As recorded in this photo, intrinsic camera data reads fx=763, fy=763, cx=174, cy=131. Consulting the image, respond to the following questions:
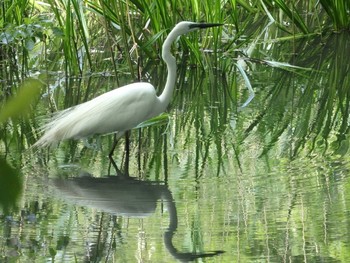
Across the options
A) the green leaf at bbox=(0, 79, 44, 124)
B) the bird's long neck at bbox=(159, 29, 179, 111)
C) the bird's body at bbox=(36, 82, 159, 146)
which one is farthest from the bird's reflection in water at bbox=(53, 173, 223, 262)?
the green leaf at bbox=(0, 79, 44, 124)

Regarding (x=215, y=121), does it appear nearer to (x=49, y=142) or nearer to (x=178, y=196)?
(x=49, y=142)

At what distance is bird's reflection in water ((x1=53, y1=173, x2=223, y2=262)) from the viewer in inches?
145

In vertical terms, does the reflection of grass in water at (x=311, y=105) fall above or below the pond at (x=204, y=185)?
above

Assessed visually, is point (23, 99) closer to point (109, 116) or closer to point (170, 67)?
point (109, 116)

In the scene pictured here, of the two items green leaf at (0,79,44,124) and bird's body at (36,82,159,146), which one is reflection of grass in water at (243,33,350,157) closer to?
bird's body at (36,82,159,146)

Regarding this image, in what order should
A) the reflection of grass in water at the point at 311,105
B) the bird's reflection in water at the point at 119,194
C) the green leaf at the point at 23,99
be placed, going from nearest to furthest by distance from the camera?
the green leaf at the point at 23,99 → the bird's reflection in water at the point at 119,194 → the reflection of grass in water at the point at 311,105

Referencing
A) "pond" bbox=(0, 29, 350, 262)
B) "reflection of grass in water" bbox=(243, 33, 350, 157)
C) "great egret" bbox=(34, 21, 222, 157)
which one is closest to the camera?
"pond" bbox=(0, 29, 350, 262)

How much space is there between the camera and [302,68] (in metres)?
6.85

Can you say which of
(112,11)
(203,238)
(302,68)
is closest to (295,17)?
(302,68)

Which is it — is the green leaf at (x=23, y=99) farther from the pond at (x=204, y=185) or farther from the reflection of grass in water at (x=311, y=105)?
the reflection of grass in water at (x=311, y=105)

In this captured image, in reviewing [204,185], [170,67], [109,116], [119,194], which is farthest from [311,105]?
[119,194]

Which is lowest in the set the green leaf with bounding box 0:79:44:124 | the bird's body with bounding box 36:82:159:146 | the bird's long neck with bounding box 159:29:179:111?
the green leaf with bounding box 0:79:44:124

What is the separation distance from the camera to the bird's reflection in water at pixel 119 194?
368cm

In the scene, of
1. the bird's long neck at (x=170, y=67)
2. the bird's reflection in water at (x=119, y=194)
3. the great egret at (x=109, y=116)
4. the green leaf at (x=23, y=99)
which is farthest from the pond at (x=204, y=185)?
the green leaf at (x=23, y=99)
